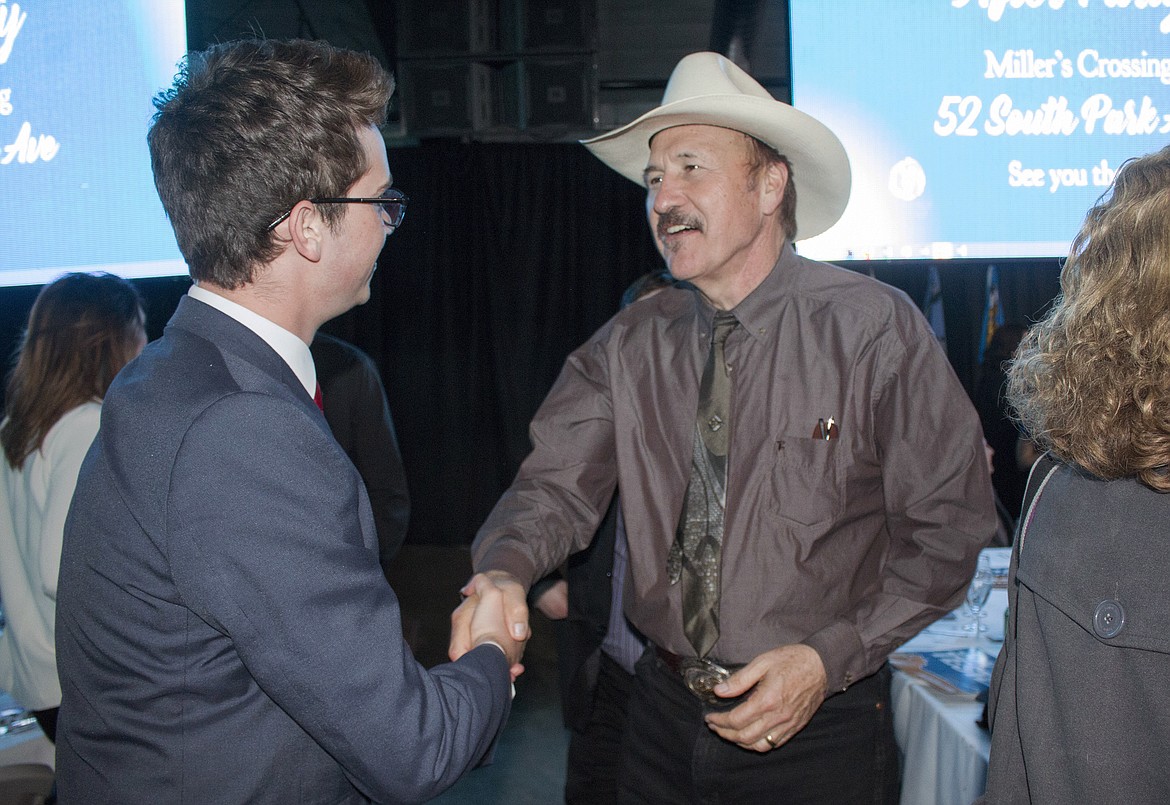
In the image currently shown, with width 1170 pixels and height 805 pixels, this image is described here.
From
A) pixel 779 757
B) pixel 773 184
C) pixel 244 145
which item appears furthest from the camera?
pixel 773 184

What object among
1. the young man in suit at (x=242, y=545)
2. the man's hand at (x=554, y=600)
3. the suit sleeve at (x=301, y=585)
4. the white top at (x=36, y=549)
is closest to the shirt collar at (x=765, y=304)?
the young man in suit at (x=242, y=545)

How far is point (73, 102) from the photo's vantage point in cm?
360

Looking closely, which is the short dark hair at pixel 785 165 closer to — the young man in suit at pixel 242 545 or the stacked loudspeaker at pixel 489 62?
the young man in suit at pixel 242 545

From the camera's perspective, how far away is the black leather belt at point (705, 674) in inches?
68.0

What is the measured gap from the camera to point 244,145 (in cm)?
120

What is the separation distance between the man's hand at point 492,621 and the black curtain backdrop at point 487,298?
5.27m

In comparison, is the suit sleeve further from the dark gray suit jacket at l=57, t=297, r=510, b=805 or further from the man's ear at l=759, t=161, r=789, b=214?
the man's ear at l=759, t=161, r=789, b=214

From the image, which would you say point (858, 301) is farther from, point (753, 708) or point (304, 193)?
point (304, 193)

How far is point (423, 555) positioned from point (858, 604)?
6051 millimetres

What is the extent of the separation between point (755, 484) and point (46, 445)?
183 centimetres

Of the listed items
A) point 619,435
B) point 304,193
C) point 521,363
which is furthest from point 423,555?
point 304,193

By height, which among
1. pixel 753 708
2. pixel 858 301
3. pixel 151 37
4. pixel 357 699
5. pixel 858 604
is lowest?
pixel 753 708

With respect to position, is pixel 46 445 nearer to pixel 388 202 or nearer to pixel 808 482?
pixel 388 202

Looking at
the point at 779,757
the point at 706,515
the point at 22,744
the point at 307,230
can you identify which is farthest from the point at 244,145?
the point at 22,744
